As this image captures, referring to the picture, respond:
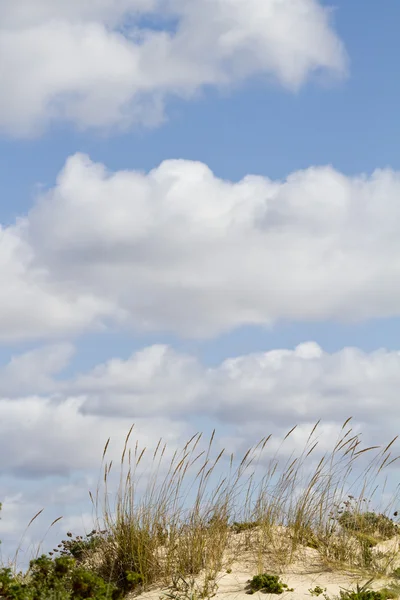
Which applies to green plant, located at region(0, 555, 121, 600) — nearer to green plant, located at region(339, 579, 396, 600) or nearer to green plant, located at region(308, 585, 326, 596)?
green plant, located at region(308, 585, 326, 596)

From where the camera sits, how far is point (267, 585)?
8453 mm

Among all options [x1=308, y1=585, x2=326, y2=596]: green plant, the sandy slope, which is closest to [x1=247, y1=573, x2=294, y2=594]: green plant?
the sandy slope

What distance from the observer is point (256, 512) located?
10.5m

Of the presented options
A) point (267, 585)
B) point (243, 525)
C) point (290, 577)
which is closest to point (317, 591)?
point (267, 585)

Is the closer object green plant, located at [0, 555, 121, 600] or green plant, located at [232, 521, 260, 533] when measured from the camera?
green plant, located at [0, 555, 121, 600]

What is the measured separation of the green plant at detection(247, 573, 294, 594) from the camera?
8.41 metres

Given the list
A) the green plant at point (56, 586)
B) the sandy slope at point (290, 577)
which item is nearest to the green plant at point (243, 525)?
the sandy slope at point (290, 577)

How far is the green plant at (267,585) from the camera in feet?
27.6

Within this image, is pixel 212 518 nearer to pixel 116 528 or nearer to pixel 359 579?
pixel 116 528

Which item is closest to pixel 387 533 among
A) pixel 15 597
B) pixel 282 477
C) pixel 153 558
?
pixel 282 477

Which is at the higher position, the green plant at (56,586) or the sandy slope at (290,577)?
the green plant at (56,586)

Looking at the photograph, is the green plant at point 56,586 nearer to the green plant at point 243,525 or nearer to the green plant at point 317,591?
the green plant at point 317,591

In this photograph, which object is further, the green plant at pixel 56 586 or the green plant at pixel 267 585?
the green plant at pixel 267 585

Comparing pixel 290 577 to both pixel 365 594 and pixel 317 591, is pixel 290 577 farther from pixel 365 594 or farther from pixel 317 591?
pixel 365 594
